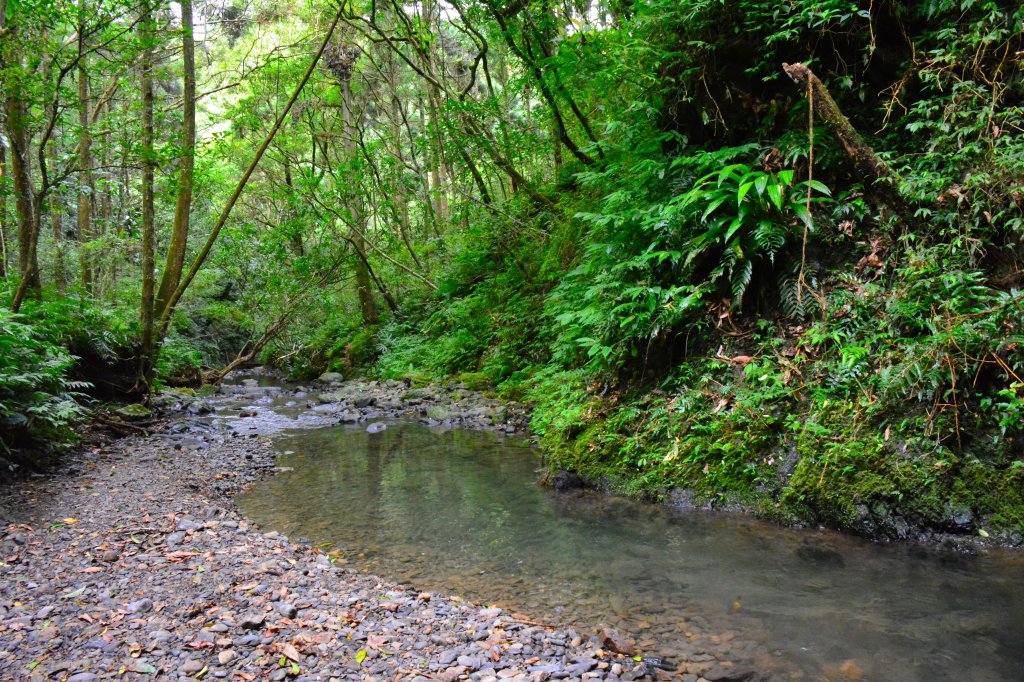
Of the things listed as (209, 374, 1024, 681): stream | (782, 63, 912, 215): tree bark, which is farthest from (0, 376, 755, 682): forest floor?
(782, 63, 912, 215): tree bark

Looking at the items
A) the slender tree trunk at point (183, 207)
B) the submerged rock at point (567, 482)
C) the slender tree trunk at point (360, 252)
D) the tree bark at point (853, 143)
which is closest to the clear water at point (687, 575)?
the submerged rock at point (567, 482)

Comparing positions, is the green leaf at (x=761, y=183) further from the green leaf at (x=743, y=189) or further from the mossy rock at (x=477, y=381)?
the mossy rock at (x=477, y=381)

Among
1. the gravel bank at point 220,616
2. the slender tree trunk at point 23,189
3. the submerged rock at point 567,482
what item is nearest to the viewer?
the gravel bank at point 220,616

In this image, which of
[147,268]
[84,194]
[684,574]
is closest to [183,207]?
[147,268]

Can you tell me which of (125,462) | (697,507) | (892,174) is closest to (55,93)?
(125,462)

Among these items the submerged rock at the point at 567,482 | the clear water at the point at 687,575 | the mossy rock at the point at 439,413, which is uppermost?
the mossy rock at the point at 439,413

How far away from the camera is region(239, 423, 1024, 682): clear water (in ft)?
10.9

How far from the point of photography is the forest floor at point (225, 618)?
291cm

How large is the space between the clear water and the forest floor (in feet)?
1.07

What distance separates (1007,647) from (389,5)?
15.8 m

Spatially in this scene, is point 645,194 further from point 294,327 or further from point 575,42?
point 294,327

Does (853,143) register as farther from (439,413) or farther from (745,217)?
(439,413)

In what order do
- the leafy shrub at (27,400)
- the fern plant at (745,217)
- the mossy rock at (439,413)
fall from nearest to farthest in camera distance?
the fern plant at (745,217)
the leafy shrub at (27,400)
the mossy rock at (439,413)

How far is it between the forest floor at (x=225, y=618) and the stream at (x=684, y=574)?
0.32 metres
